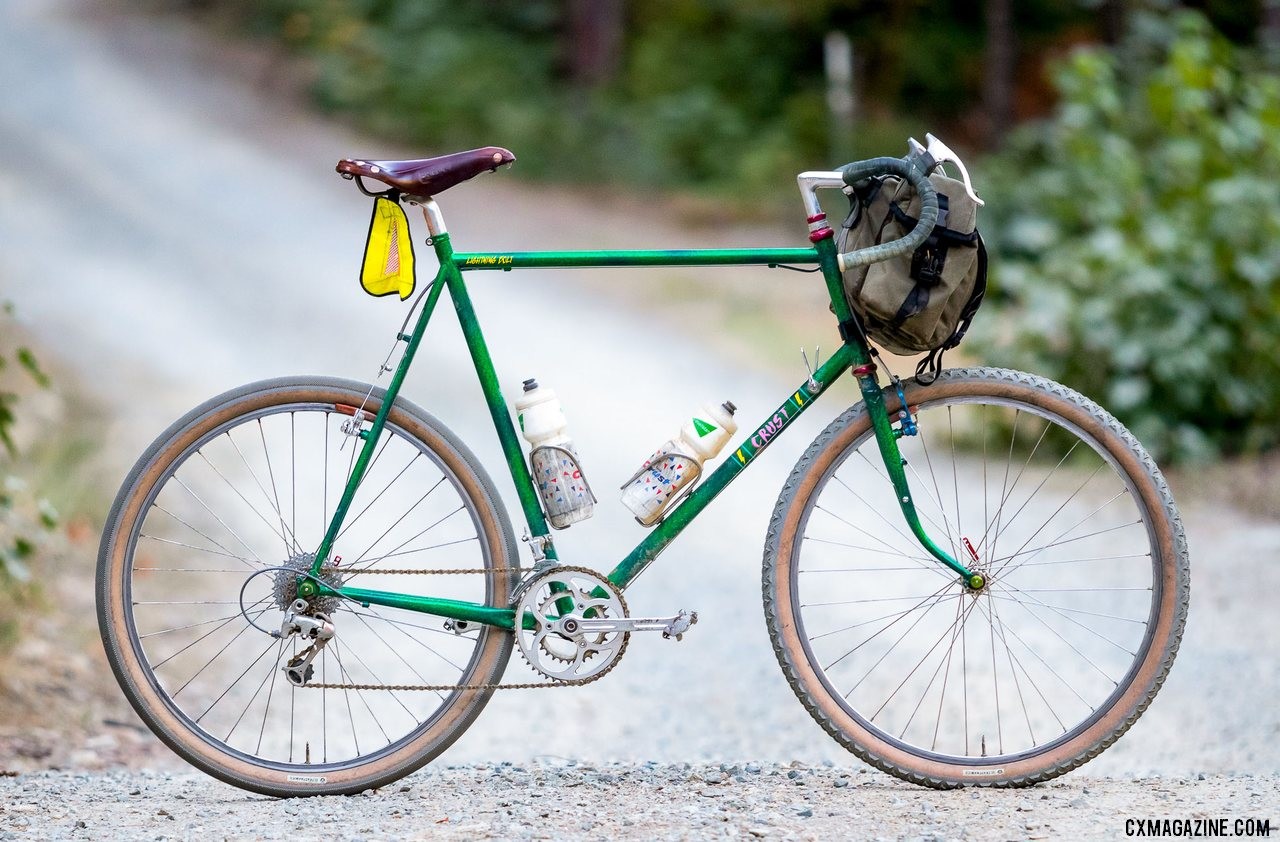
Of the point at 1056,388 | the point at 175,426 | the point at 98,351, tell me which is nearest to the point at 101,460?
the point at 98,351

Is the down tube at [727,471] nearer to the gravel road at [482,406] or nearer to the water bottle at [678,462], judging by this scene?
the water bottle at [678,462]

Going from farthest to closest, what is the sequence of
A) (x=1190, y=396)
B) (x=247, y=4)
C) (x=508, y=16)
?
(x=247, y=4)
(x=508, y=16)
(x=1190, y=396)

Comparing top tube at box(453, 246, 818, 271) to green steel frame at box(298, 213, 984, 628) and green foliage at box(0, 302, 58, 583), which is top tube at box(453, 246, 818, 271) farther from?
green foliage at box(0, 302, 58, 583)

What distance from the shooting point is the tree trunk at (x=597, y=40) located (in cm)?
1739

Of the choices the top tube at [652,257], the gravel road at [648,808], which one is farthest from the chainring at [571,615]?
the top tube at [652,257]

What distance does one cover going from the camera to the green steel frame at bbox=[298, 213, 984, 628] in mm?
3275

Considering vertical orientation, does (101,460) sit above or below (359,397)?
above

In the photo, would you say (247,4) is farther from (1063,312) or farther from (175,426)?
(175,426)

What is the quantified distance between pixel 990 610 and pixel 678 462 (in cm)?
88

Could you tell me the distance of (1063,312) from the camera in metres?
7.76

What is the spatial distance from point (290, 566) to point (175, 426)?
43cm

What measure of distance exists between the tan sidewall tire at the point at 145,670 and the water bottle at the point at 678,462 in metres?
0.32

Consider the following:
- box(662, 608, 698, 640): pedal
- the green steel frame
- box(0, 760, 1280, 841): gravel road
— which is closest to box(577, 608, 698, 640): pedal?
box(662, 608, 698, 640): pedal

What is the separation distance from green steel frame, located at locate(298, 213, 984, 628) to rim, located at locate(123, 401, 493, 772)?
80mm
